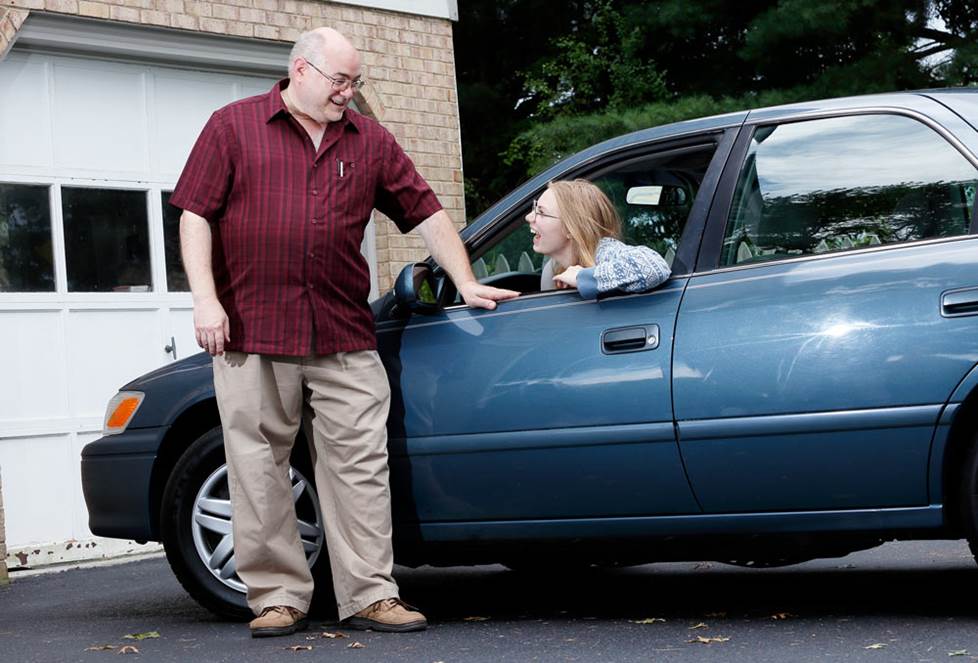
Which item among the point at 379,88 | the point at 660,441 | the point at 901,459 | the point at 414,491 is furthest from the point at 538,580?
the point at 379,88

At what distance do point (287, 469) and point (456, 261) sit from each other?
37.1 inches

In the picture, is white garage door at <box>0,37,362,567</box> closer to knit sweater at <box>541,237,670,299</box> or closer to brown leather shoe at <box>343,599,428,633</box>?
brown leather shoe at <box>343,599,428,633</box>

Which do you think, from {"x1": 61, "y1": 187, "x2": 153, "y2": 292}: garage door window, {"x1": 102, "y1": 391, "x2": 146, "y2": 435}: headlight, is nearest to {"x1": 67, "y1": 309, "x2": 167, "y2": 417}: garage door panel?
{"x1": 61, "y1": 187, "x2": 153, "y2": 292}: garage door window

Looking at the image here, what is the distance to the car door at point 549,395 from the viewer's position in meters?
4.82

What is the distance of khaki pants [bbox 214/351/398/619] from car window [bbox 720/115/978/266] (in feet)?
4.44

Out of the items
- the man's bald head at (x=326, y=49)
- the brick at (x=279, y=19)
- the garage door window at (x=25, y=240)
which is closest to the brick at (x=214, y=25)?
the brick at (x=279, y=19)

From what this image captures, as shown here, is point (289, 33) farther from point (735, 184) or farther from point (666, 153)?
point (735, 184)

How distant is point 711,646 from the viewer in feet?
15.1

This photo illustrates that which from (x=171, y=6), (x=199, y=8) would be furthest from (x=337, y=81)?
(x=199, y=8)

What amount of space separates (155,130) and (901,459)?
19.6ft

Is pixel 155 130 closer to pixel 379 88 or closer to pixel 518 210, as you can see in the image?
pixel 379 88

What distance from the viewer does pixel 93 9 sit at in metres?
8.79

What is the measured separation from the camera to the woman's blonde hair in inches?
205

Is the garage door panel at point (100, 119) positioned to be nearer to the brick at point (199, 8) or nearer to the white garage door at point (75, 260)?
A: the white garage door at point (75, 260)
